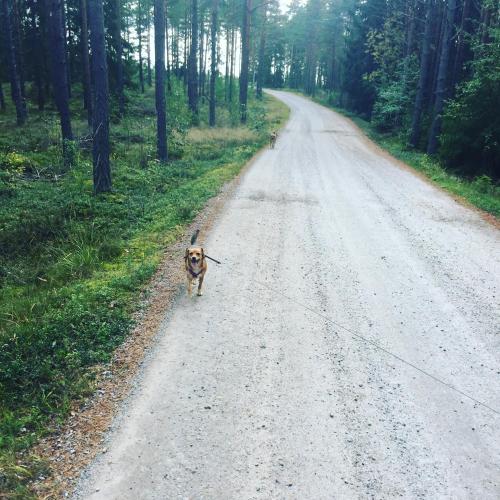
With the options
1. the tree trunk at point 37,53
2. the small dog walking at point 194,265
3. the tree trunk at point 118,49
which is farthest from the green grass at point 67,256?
the tree trunk at point 118,49

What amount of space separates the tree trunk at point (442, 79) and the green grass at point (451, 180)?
1.00 m

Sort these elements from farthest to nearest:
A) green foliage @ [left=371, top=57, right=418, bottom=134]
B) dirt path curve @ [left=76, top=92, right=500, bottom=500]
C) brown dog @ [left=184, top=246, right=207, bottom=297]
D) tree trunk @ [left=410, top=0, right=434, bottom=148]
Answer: green foliage @ [left=371, top=57, right=418, bottom=134] < tree trunk @ [left=410, top=0, right=434, bottom=148] < brown dog @ [left=184, top=246, right=207, bottom=297] < dirt path curve @ [left=76, top=92, right=500, bottom=500]

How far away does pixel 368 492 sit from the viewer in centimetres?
409

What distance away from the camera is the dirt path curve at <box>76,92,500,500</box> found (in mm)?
4230

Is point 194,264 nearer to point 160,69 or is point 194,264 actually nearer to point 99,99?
point 99,99

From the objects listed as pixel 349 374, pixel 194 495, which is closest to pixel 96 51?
pixel 349 374

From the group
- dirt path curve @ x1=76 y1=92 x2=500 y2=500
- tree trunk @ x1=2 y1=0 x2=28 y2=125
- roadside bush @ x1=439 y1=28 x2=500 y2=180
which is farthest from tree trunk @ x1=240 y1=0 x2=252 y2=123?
dirt path curve @ x1=76 y1=92 x2=500 y2=500

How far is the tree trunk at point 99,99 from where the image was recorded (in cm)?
1205

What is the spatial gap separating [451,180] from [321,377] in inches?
556

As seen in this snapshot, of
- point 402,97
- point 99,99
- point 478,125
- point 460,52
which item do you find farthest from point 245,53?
point 99,99

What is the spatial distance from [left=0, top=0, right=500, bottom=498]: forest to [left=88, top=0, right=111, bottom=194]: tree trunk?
43 mm

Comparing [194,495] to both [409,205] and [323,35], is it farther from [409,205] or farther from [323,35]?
[323,35]

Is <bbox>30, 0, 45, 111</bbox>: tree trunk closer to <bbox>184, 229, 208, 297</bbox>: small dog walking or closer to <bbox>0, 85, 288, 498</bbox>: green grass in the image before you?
<bbox>0, 85, 288, 498</bbox>: green grass

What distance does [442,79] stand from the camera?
2077 centimetres
